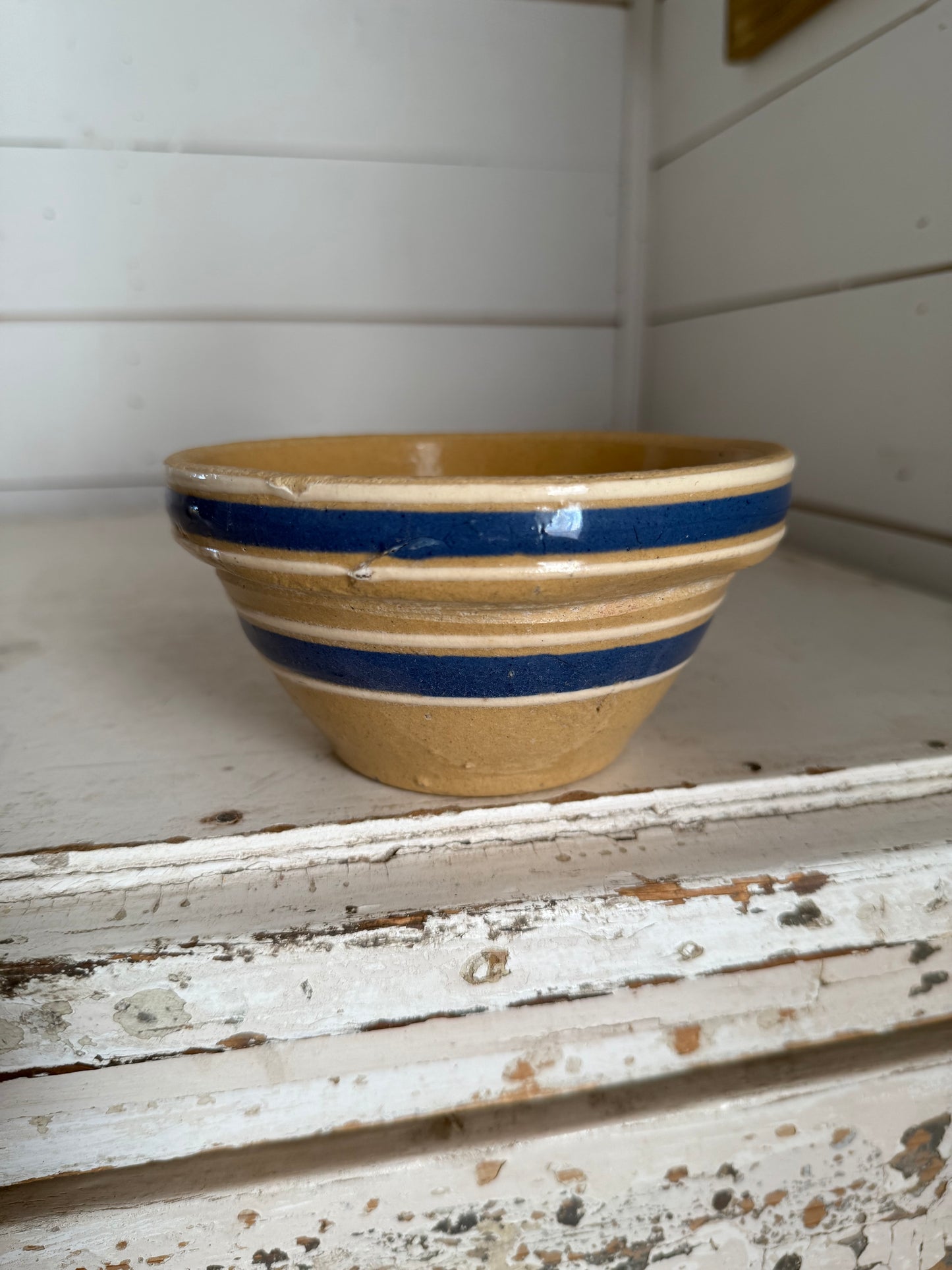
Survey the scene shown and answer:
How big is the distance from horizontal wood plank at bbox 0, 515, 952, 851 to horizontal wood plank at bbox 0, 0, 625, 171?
0.76 meters

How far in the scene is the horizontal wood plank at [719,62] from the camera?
82cm

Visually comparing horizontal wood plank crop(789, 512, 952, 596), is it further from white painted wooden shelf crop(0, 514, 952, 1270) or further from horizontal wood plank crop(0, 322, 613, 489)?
horizontal wood plank crop(0, 322, 613, 489)

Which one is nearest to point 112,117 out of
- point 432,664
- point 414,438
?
point 414,438

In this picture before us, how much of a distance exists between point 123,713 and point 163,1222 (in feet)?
0.84

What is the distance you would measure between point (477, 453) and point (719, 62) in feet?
2.64

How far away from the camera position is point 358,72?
121cm

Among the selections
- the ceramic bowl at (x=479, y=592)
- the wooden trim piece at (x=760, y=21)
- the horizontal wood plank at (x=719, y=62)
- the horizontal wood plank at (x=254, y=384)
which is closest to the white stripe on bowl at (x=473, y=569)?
the ceramic bowl at (x=479, y=592)

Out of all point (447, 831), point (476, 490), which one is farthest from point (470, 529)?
point (447, 831)

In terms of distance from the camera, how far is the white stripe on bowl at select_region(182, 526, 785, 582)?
29 centimetres

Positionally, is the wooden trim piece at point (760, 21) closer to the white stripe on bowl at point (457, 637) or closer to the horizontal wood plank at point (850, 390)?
the horizontal wood plank at point (850, 390)

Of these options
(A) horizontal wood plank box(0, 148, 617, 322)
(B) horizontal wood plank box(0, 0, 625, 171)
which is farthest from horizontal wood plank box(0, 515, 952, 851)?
(B) horizontal wood plank box(0, 0, 625, 171)

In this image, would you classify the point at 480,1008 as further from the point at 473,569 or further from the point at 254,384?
the point at 254,384

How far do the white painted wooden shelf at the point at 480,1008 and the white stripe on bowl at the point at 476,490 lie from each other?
15cm

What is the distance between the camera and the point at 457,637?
321 mm
